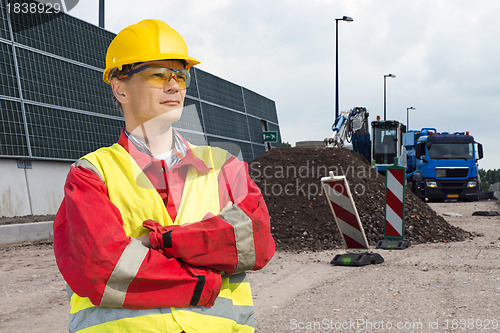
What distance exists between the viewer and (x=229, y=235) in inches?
66.7

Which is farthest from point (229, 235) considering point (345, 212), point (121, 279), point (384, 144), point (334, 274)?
point (384, 144)

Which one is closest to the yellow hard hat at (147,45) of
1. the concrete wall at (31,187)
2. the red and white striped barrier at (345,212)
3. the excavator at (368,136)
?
the red and white striped barrier at (345,212)

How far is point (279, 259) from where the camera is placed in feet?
32.3

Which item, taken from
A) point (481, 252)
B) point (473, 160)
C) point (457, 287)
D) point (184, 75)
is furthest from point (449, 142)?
point (184, 75)

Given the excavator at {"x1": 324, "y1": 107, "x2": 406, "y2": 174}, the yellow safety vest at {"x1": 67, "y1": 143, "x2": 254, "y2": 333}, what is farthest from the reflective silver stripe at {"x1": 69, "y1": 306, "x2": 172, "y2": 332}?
the excavator at {"x1": 324, "y1": 107, "x2": 406, "y2": 174}

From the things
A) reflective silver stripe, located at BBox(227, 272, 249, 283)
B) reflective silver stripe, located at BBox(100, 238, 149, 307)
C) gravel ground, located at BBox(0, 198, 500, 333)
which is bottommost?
gravel ground, located at BBox(0, 198, 500, 333)

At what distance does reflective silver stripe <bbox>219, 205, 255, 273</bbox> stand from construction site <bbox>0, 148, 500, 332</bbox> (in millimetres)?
3520

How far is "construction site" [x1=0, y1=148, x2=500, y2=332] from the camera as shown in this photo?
5.43 m

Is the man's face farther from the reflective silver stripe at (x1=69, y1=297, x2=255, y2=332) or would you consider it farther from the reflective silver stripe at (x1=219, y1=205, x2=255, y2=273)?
the reflective silver stripe at (x1=69, y1=297, x2=255, y2=332)

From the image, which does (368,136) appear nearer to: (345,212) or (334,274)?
(345,212)

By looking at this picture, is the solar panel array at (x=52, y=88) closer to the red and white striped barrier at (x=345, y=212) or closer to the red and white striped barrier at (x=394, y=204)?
the red and white striped barrier at (x=394, y=204)

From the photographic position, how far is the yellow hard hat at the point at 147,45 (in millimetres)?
1748

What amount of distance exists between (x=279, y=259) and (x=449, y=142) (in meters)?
19.4

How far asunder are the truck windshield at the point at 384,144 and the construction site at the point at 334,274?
13868mm
